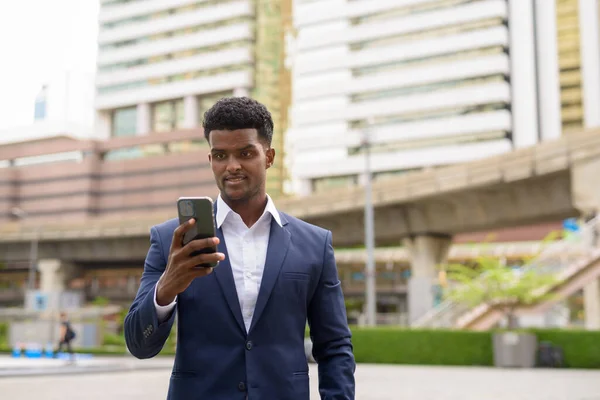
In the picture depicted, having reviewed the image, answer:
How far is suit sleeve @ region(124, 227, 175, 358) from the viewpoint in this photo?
3.03 metres

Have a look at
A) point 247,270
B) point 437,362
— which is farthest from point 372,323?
point 247,270

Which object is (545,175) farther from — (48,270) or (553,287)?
(48,270)

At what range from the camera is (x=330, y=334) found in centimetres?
341

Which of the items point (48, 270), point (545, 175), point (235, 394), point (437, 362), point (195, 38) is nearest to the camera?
point (235, 394)

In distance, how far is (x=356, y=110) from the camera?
94.1 m

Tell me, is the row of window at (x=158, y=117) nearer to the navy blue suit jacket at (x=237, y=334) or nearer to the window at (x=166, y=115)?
the window at (x=166, y=115)

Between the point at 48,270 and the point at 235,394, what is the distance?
66638mm

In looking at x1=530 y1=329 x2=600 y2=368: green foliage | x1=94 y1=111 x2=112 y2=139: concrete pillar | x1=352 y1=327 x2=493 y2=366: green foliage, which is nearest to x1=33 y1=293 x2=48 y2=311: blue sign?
x1=352 y1=327 x2=493 y2=366: green foliage

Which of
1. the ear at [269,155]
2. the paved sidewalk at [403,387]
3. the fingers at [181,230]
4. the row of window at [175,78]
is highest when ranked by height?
the row of window at [175,78]

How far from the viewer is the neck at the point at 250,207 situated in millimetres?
3318

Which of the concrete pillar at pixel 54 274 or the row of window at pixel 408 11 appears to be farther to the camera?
the row of window at pixel 408 11

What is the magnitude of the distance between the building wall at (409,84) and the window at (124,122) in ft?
139

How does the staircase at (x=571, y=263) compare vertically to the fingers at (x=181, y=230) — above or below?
above

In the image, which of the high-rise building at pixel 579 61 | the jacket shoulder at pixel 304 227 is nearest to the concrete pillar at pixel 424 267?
the jacket shoulder at pixel 304 227
